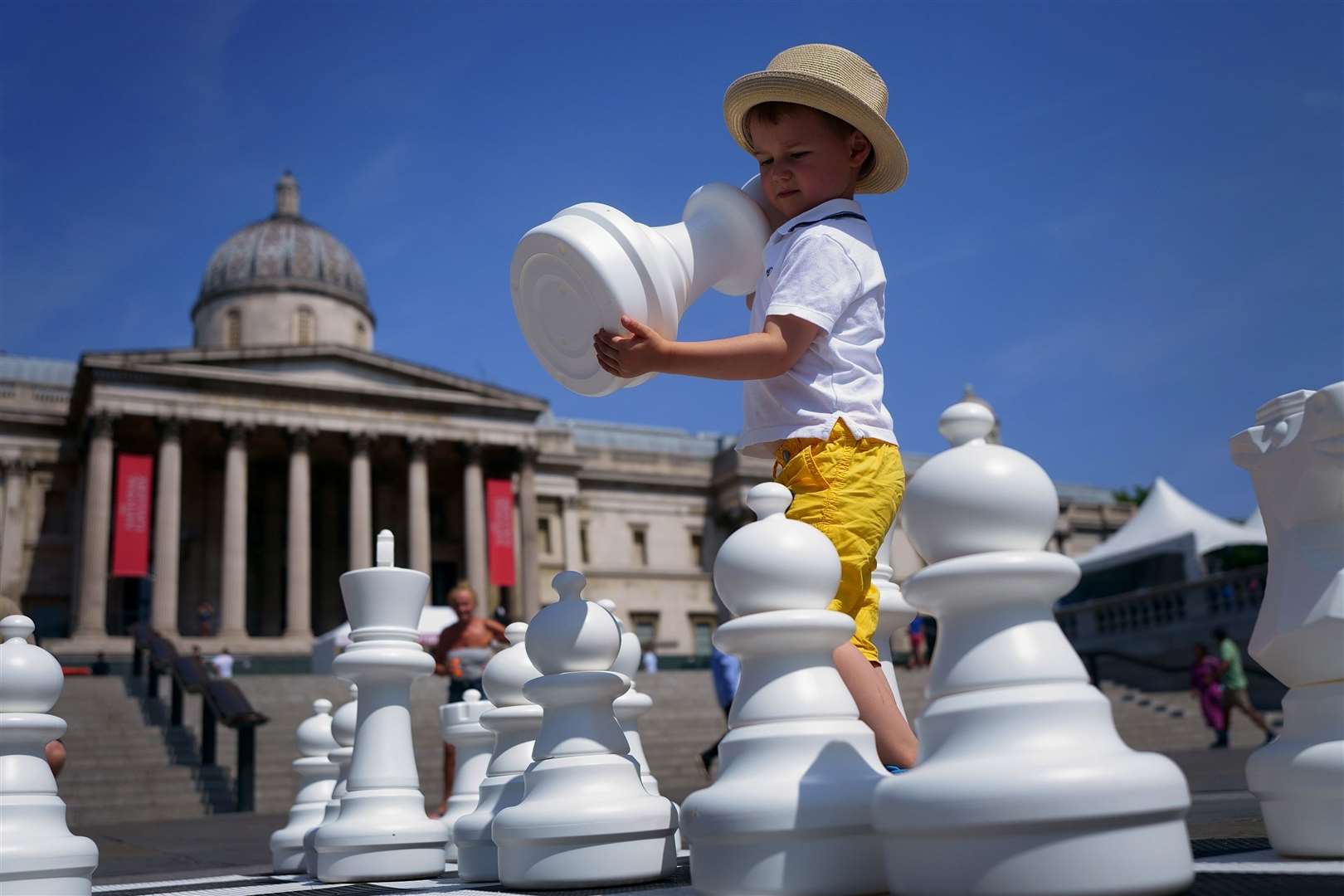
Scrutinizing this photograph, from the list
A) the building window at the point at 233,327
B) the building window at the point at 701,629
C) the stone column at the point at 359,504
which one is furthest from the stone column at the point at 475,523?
the building window at the point at 701,629

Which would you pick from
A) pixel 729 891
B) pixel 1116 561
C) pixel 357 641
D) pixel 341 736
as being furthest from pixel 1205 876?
pixel 1116 561

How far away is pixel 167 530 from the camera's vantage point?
1467 inches

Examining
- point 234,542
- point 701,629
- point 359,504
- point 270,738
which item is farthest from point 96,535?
point 701,629

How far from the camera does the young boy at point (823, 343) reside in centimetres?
283

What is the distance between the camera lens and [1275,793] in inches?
99.7

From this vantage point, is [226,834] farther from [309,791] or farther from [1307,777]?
[1307,777]

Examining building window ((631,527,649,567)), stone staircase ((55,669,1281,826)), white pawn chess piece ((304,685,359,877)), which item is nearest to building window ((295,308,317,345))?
building window ((631,527,649,567))

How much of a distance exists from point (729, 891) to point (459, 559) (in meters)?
45.2

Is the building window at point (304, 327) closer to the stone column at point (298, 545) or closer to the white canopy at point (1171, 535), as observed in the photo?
the stone column at point (298, 545)

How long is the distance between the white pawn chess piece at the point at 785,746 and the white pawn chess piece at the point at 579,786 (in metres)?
0.53

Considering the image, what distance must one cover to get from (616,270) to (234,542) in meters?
38.0

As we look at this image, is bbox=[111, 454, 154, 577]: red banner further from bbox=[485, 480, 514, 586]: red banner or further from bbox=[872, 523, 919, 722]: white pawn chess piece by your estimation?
bbox=[872, 523, 919, 722]: white pawn chess piece

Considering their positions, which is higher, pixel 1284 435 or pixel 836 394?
pixel 836 394

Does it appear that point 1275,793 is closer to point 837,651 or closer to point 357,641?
point 837,651
